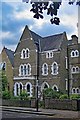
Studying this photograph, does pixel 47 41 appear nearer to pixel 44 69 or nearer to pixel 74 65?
pixel 44 69

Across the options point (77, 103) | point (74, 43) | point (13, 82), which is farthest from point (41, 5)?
point (13, 82)

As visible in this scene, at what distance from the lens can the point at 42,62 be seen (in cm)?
3084

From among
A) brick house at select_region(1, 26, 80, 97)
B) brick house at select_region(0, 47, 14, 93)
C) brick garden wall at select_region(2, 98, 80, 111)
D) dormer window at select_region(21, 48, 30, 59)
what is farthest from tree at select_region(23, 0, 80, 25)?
brick house at select_region(0, 47, 14, 93)

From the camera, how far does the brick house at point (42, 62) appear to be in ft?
97.0

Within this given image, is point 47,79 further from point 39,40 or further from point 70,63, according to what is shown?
point 39,40

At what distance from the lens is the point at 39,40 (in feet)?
106

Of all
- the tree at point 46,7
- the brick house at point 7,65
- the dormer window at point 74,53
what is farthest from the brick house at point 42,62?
the tree at point 46,7

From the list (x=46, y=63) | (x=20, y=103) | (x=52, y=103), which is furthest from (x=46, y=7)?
(x=46, y=63)

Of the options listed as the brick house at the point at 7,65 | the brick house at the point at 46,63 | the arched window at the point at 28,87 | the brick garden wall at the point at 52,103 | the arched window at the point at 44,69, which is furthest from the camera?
the brick house at the point at 7,65

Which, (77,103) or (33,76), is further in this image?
(33,76)

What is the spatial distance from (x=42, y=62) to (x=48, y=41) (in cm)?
301

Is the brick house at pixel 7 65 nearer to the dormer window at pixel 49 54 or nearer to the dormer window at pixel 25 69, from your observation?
the dormer window at pixel 25 69

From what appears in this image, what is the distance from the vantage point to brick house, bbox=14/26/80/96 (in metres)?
29.6

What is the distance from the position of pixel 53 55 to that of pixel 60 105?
33.5ft
